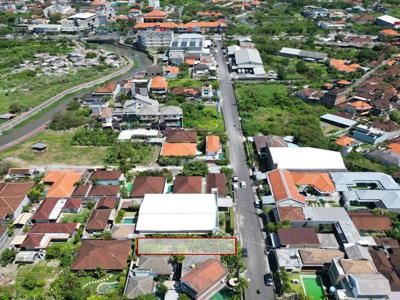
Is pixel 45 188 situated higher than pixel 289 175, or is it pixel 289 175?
pixel 289 175

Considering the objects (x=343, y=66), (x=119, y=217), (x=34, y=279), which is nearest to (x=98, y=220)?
(x=119, y=217)

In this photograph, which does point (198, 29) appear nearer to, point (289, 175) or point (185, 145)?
point (185, 145)

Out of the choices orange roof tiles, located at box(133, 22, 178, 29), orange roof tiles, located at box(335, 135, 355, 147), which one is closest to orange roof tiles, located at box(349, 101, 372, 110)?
orange roof tiles, located at box(335, 135, 355, 147)

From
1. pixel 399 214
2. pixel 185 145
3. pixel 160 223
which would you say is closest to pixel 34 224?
pixel 160 223

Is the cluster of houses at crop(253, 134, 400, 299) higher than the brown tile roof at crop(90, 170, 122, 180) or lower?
higher

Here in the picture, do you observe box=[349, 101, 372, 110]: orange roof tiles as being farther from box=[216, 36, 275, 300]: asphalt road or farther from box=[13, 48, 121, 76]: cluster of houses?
box=[13, 48, 121, 76]: cluster of houses

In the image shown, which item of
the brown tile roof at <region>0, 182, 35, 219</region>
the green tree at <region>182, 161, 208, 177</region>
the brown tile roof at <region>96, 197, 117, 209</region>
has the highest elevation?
the green tree at <region>182, 161, 208, 177</region>

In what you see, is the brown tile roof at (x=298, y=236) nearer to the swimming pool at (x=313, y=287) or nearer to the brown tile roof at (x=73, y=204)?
the swimming pool at (x=313, y=287)

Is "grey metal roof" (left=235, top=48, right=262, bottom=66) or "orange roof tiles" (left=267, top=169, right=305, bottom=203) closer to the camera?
"orange roof tiles" (left=267, top=169, right=305, bottom=203)
